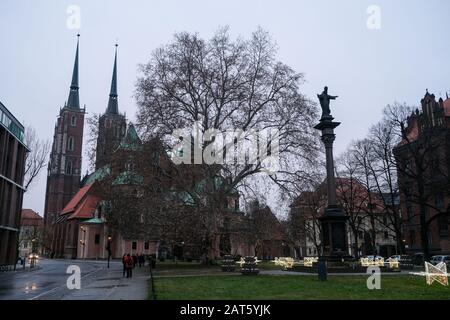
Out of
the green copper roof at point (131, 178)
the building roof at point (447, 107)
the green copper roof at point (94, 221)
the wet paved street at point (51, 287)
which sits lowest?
the wet paved street at point (51, 287)

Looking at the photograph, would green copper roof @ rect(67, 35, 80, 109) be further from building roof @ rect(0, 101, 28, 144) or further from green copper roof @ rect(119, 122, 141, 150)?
green copper roof @ rect(119, 122, 141, 150)

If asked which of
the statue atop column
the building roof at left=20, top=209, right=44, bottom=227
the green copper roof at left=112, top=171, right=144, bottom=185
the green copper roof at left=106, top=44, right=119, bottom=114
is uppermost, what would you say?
the green copper roof at left=106, top=44, right=119, bottom=114

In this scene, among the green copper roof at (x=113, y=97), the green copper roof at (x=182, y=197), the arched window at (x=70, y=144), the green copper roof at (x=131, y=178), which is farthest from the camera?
the green copper roof at (x=113, y=97)

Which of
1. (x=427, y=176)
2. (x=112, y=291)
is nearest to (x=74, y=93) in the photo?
(x=427, y=176)

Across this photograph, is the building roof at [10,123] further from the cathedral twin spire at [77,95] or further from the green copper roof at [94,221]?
the cathedral twin spire at [77,95]

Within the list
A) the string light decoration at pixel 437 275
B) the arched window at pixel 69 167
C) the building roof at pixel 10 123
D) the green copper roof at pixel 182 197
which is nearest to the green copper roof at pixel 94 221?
the arched window at pixel 69 167

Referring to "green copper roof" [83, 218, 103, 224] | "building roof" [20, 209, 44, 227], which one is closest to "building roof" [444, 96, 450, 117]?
"green copper roof" [83, 218, 103, 224]

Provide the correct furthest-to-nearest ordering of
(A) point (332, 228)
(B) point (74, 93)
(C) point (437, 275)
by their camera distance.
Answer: (B) point (74, 93)
(A) point (332, 228)
(C) point (437, 275)

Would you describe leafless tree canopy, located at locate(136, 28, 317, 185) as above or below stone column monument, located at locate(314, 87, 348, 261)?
above

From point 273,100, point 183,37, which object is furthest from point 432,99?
point 183,37

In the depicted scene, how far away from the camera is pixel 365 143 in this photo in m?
45.8

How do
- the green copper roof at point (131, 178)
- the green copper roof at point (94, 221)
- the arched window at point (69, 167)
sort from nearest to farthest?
the green copper roof at point (131, 178) → the green copper roof at point (94, 221) → the arched window at point (69, 167)

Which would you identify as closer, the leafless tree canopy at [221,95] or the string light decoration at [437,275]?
the string light decoration at [437,275]

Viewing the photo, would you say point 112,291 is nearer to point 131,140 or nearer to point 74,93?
point 131,140
